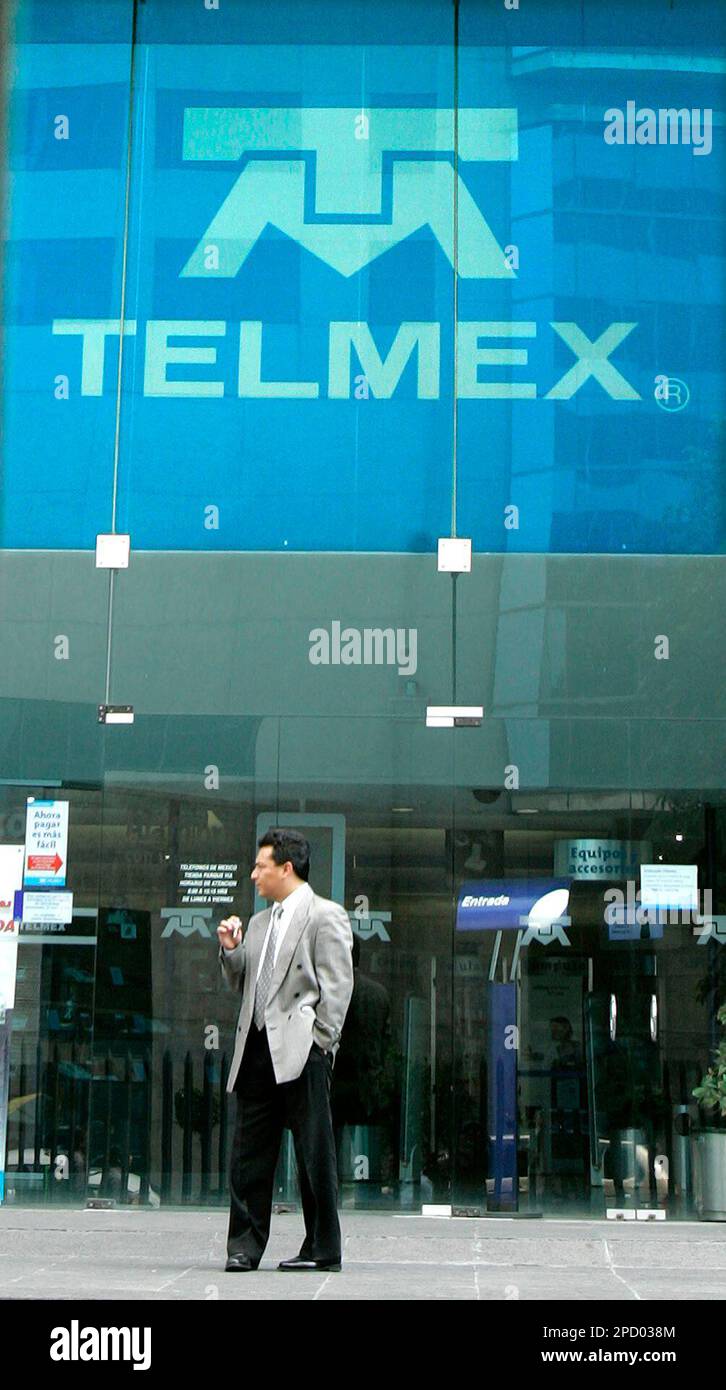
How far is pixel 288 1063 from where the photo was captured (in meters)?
7.54

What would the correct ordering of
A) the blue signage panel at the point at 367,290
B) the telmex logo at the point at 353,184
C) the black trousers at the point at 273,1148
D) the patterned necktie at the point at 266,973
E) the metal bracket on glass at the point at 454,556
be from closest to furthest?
the black trousers at the point at 273,1148 < the patterned necktie at the point at 266,973 < the metal bracket on glass at the point at 454,556 < the blue signage panel at the point at 367,290 < the telmex logo at the point at 353,184

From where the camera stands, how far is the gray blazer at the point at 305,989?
7566 mm

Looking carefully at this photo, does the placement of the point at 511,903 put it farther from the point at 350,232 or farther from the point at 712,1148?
the point at 350,232

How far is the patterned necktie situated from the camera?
7.68 m

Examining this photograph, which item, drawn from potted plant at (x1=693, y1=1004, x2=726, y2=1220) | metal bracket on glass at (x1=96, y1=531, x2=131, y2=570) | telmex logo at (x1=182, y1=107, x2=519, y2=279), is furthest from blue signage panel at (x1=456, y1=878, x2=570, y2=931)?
telmex logo at (x1=182, y1=107, x2=519, y2=279)

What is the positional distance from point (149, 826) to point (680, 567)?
3274 mm

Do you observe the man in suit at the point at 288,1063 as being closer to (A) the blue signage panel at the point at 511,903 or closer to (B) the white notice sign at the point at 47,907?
(A) the blue signage panel at the point at 511,903

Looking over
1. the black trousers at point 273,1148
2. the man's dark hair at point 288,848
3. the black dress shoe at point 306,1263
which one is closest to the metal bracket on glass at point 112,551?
the man's dark hair at point 288,848

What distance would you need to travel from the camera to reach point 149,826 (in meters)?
10.8

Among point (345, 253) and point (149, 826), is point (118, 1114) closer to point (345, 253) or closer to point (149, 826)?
point (149, 826)

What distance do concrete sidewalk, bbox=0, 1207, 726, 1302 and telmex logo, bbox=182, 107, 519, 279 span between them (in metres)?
5.25

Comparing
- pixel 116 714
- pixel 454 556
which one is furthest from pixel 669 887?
pixel 116 714

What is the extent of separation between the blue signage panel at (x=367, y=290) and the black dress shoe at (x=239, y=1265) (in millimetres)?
4504

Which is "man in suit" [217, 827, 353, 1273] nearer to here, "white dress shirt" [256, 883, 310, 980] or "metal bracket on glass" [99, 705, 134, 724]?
"white dress shirt" [256, 883, 310, 980]
